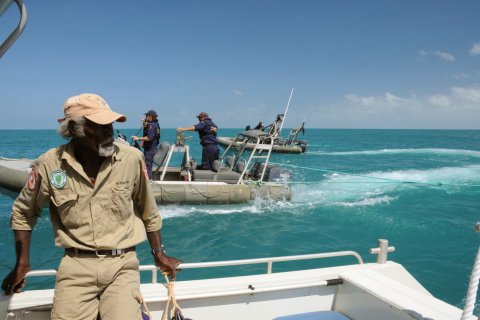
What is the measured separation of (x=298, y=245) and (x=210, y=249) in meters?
2.02

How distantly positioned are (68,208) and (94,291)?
52 centimetres

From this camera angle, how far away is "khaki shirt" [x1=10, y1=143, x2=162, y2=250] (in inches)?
81.7

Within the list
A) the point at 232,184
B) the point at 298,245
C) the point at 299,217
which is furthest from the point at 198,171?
the point at 298,245

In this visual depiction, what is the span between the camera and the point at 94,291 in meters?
2.13

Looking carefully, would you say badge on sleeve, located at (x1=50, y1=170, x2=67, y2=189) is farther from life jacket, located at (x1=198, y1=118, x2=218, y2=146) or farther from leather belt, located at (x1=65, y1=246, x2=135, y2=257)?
life jacket, located at (x1=198, y1=118, x2=218, y2=146)

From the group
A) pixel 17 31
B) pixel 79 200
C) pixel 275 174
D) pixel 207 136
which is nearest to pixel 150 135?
pixel 207 136

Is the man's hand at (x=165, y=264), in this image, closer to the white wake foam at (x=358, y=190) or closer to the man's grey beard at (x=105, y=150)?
the man's grey beard at (x=105, y=150)

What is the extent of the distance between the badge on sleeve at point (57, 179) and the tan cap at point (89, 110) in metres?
0.31

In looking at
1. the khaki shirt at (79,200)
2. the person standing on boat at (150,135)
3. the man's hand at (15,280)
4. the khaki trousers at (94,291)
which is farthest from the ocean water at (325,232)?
the khaki shirt at (79,200)

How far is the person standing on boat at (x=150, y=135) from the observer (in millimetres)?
9516

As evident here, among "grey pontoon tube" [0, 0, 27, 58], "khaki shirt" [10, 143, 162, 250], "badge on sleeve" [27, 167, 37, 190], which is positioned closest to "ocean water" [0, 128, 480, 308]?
"khaki shirt" [10, 143, 162, 250]

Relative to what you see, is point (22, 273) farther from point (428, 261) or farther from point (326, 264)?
point (428, 261)

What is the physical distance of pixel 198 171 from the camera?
10.5 meters

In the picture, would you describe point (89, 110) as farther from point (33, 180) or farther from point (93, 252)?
point (93, 252)
